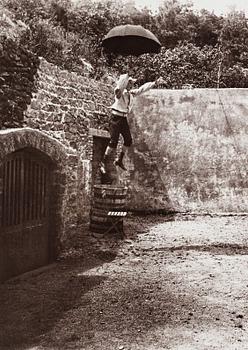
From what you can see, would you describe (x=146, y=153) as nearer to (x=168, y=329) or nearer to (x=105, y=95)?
(x=105, y=95)

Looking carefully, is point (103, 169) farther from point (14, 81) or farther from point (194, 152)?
point (14, 81)

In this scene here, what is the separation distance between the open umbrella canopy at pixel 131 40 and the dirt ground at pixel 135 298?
13.6 feet

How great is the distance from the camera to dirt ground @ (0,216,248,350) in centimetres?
402

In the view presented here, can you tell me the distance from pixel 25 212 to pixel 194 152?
556cm

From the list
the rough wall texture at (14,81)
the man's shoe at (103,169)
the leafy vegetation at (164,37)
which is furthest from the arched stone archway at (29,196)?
the leafy vegetation at (164,37)

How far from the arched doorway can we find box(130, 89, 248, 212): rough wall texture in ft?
14.5

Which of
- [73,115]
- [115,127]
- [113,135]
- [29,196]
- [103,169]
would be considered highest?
[73,115]

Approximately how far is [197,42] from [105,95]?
12648 mm

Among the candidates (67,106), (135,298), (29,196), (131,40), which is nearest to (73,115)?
(67,106)

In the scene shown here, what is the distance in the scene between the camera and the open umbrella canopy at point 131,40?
905 cm

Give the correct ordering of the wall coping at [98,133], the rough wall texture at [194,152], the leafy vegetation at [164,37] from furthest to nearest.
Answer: the leafy vegetation at [164,37] < the rough wall texture at [194,152] < the wall coping at [98,133]

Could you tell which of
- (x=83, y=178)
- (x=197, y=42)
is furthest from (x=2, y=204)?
(x=197, y=42)

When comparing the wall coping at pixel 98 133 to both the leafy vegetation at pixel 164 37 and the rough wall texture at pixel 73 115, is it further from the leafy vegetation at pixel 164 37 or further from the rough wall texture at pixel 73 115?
the leafy vegetation at pixel 164 37

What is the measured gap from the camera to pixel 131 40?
948 centimetres
